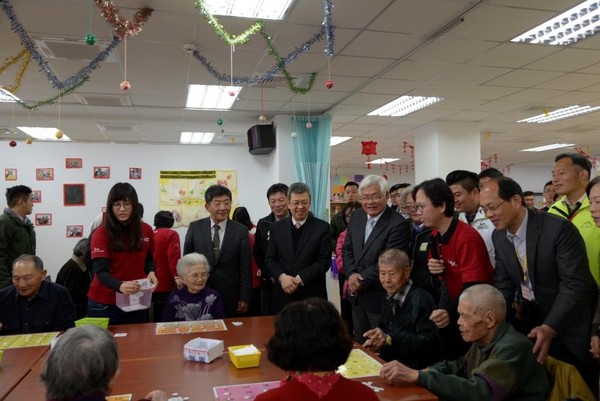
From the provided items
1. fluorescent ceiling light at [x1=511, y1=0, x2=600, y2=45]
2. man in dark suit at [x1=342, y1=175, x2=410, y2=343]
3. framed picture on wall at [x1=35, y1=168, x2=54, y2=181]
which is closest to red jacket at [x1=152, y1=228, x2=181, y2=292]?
man in dark suit at [x1=342, y1=175, x2=410, y2=343]

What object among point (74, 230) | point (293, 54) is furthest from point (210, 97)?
point (74, 230)

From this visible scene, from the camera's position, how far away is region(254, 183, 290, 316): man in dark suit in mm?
4012

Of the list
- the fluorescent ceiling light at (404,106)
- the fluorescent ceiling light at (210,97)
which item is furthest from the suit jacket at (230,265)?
the fluorescent ceiling light at (404,106)

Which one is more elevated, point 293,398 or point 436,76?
point 436,76

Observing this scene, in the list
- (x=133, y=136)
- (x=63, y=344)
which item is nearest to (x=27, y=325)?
(x=63, y=344)

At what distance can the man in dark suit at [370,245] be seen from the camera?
10.5 feet

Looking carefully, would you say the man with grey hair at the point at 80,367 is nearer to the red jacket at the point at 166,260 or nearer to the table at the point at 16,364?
the table at the point at 16,364

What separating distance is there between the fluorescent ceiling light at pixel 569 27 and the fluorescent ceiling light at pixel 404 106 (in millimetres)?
2248

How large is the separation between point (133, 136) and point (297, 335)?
873 centimetres

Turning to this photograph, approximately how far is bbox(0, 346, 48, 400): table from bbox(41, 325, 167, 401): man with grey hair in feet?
2.06

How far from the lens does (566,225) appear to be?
229 cm

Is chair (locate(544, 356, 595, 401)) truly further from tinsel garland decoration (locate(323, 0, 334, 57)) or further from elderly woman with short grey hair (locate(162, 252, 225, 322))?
tinsel garland decoration (locate(323, 0, 334, 57))

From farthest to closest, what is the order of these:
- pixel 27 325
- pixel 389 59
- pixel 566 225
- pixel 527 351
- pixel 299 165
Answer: pixel 299 165 < pixel 389 59 < pixel 27 325 < pixel 566 225 < pixel 527 351

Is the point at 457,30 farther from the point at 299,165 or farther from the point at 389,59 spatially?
the point at 299,165
